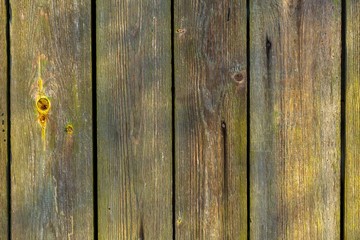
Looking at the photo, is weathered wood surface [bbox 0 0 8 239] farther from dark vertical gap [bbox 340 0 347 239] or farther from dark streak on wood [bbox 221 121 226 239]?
dark vertical gap [bbox 340 0 347 239]

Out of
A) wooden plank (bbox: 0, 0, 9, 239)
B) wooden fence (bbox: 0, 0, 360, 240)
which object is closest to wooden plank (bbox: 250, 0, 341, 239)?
wooden fence (bbox: 0, 0, 360, 240)

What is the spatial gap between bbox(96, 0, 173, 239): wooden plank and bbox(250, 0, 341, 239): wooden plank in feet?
0.90

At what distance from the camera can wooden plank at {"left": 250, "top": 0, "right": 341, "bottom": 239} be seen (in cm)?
154

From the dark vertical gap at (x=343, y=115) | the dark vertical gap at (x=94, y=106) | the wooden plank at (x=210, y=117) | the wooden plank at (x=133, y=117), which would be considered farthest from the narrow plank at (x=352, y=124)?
the dark vertical gap at (x=94, y=106)

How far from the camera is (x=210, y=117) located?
154 centimetres

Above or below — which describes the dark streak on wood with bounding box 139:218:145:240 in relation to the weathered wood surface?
below

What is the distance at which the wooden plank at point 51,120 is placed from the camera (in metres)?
1.52

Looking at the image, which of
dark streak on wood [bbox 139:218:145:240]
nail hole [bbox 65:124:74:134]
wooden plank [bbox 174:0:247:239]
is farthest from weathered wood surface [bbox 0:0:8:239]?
wooden plank [bbox 174:0:247:239]

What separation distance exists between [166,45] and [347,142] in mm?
608

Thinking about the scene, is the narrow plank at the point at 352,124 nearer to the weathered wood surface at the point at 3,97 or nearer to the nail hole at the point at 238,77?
the nail hole at the point at 238,77

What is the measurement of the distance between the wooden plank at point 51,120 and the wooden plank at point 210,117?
270mm

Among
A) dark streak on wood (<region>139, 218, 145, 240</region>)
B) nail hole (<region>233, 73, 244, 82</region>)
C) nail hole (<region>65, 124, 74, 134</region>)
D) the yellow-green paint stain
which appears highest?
nail hole (<region>233, 73, 244, 82</region>)

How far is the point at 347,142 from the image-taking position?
5.09 ft

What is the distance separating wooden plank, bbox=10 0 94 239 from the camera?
4.99 ft
